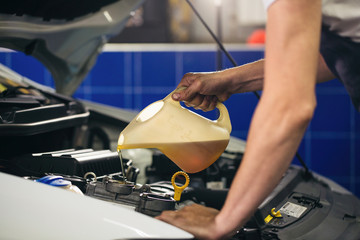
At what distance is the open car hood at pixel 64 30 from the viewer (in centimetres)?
125

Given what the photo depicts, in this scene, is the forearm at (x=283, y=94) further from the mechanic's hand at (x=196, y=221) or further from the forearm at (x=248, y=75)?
the forearm at (x=248, y=75)

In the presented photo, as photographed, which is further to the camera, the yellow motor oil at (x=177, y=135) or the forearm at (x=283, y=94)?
the yellow motor oil at (x=177, y=135)

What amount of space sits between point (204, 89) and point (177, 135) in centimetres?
19

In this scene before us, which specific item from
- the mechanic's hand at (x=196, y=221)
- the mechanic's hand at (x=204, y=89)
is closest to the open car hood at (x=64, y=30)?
the mechanic's hand at (x=204, y=89)

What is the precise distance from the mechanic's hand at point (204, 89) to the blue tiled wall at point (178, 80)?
251 centimetres

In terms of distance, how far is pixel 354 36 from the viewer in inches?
31.6

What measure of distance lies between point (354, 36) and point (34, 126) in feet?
2.61

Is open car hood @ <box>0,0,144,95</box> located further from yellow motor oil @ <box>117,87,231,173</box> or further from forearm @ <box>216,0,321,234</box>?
forearm @ <box>216,0,321,234</box>

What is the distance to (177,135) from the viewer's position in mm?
922

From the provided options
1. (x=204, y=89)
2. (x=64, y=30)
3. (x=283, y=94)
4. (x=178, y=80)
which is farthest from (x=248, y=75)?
(x=178, y=80)

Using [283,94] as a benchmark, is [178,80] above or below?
below

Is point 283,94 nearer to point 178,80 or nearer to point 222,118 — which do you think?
point 222,118

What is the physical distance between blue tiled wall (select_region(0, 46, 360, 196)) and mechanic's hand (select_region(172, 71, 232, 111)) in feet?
8.23

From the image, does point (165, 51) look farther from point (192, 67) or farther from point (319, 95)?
point (319, 95)
